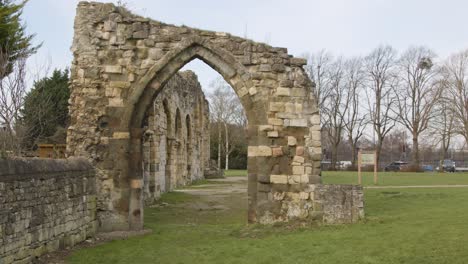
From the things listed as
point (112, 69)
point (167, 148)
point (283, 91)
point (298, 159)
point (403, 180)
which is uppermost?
point (112, 69)

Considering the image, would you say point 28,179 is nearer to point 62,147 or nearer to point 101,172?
point 101,172

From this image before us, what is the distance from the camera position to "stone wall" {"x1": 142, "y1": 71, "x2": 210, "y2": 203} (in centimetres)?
1836

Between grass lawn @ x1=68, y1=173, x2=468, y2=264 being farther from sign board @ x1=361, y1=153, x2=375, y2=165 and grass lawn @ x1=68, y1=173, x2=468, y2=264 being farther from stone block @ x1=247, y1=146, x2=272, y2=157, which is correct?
sign board @ x1=361, y1=153, x2=375, y2=165

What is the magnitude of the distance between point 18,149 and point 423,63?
4198cm

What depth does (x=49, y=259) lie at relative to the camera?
8.36m

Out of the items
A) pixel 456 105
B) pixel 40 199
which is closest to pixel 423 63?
pixel 456 105

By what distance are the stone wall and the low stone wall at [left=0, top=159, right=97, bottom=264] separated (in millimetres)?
3136

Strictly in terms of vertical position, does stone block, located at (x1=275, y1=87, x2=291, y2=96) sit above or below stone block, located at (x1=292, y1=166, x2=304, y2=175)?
above

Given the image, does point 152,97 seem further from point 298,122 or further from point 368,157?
point 368,157

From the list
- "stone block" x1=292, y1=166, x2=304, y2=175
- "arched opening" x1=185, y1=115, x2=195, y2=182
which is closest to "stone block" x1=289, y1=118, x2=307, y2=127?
"stone block" x1=292, y1=166, x2=304, y2=175

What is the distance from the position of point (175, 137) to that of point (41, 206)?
634 inches

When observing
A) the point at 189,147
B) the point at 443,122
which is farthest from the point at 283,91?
the point at 443,122

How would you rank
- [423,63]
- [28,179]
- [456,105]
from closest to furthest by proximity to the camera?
1. [28,179]
2. [456,105]
3. [423,63]

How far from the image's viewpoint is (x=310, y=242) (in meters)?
9.16
